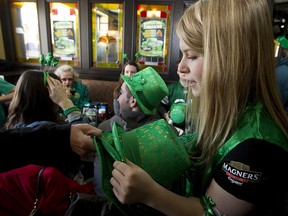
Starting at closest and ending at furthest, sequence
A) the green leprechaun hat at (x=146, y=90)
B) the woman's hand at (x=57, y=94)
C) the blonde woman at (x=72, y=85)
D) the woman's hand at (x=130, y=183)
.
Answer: the woman's hand at (x=130, y=183)
the woman's hand at (x=57, y=94)
the green leprechaun hat at (x=146, y=90)
the blonde woman at (x=72, y=85)

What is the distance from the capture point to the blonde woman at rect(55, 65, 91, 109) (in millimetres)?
2738

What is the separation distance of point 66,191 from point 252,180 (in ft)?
1.81

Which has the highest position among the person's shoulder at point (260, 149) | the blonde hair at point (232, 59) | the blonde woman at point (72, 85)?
the blonde hair at point (232, 59)

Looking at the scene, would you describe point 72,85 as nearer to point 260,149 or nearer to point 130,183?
point 130,183

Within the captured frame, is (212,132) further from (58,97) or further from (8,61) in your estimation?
(8,61)

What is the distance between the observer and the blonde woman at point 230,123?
543 millimetres

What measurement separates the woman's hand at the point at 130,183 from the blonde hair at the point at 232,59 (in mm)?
233

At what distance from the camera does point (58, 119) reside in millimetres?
1373

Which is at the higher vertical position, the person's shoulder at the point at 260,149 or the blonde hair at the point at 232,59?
the blonde hair at the point at 232,59

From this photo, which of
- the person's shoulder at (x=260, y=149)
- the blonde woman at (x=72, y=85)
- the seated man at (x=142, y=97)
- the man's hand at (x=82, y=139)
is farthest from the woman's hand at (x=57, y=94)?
the blonde woman at (x=72, y=85)

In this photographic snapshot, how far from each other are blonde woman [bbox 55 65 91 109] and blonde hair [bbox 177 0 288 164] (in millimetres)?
2287

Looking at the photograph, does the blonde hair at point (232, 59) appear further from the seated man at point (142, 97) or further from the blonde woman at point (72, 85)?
the blonde woman at point (72, 85)

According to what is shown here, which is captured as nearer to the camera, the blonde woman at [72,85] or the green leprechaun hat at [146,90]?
the green leprechaun hat at [146,90]

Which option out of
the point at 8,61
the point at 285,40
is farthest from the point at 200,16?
the point at 8,61
